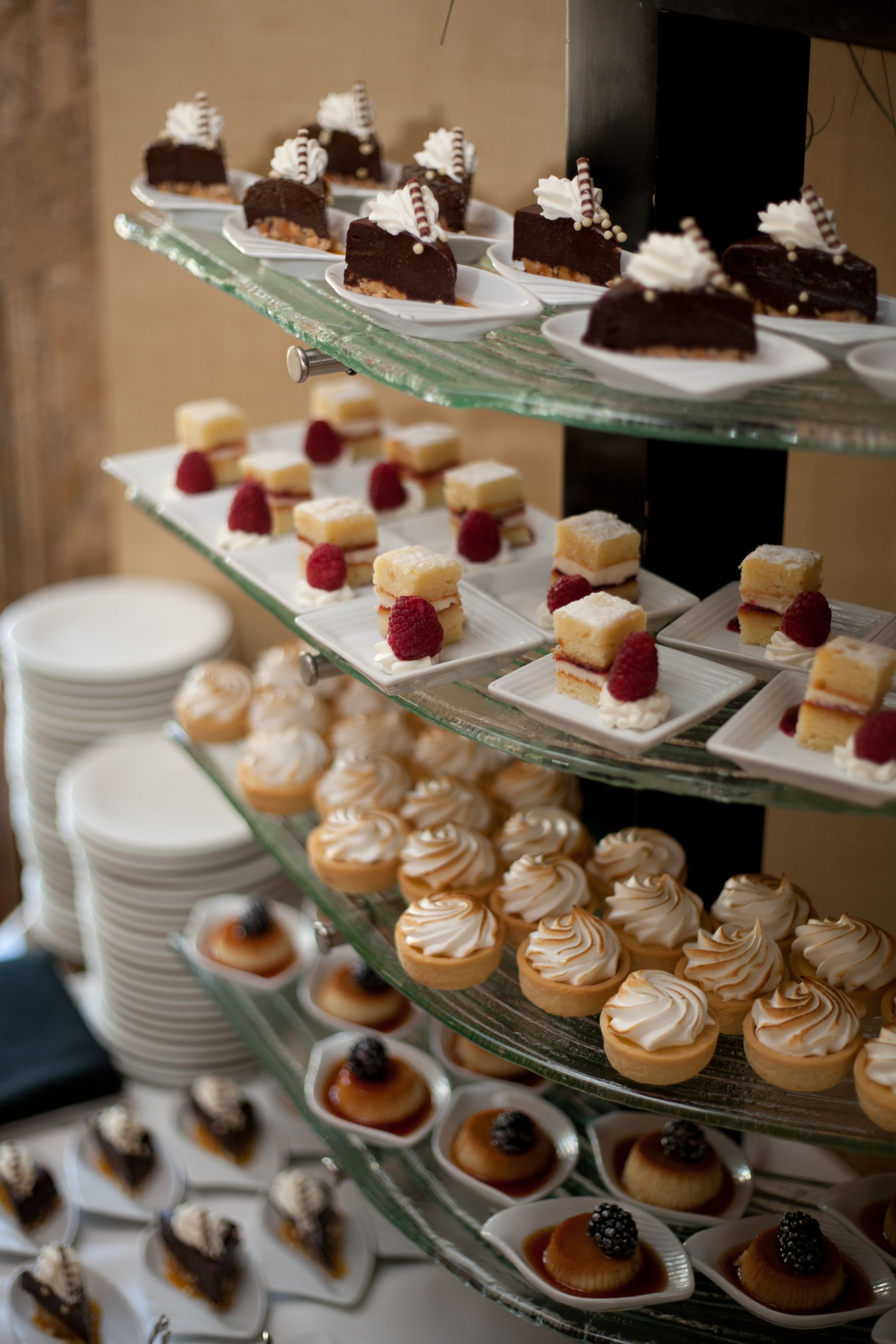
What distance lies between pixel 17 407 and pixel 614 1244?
10.6ft

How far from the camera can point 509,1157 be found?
7.89 feet

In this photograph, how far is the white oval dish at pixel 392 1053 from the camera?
2492 millimetres

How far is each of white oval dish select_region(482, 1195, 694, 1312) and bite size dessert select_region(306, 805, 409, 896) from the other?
2.04ft

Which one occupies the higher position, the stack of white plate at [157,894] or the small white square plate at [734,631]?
the small white square plate at [734,631]

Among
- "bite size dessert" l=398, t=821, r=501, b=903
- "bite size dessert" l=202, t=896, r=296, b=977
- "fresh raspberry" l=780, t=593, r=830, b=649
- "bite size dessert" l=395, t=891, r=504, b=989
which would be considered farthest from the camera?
"bite size dessert" l=202, t=896, r=296, b=977

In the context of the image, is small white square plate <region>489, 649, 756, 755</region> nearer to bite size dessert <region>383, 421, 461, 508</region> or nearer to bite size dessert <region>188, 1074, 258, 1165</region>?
bite size dessert <region>383, 421, 461, 508</region>

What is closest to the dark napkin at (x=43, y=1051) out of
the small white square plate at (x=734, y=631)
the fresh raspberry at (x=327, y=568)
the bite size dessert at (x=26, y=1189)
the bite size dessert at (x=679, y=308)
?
the bite size dessert at (x=26, y=1189)

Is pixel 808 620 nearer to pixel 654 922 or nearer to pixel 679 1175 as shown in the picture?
pixel 654 922

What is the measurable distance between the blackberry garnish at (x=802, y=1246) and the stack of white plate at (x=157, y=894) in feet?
5.57

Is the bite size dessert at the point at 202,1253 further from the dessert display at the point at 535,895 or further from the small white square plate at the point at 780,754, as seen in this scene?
the small white square plate at the point at 780,754

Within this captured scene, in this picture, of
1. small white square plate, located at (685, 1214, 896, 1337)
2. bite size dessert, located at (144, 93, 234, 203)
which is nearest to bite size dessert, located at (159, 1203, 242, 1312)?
small white square plate, located at (685, 1214, 896, 1337)

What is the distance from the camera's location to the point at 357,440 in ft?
10.6

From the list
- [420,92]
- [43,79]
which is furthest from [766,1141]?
[43,79]

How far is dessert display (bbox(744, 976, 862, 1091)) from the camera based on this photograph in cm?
187
